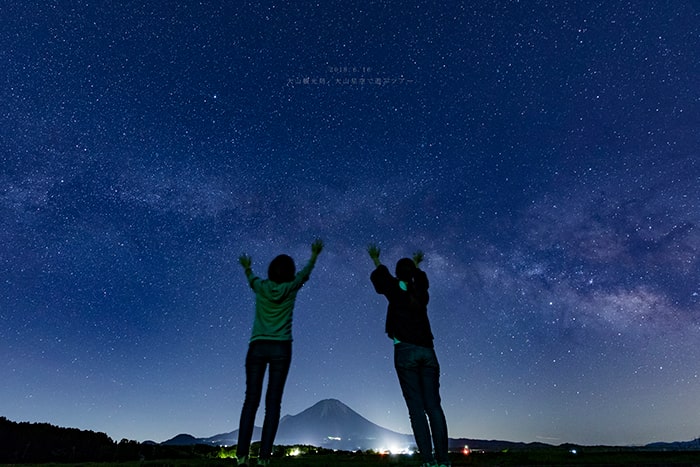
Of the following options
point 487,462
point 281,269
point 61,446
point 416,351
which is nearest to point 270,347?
point 281,269

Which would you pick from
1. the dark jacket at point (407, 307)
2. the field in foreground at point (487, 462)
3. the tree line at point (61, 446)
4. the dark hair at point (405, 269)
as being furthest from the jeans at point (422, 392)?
the tree line at point (61, 446)

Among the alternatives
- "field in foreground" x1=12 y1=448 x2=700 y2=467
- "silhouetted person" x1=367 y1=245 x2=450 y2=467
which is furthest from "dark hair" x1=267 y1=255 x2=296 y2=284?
"field in foreground" x1=12 y1=448 x2=700 y2=467

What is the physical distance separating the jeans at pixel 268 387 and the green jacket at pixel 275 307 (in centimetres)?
10

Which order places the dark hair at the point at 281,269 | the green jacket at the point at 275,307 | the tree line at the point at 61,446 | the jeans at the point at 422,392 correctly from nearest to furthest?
the jeans at the point at 422,392
the green jacket at the point at 275,307
the dark hair at the point at 281,269
the tree line at the point at 61,446

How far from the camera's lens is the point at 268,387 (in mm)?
4797

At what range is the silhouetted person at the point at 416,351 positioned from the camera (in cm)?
459

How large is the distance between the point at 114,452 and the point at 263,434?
22.8 feet

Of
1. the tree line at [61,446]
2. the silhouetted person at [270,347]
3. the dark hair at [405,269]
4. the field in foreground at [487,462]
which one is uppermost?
the dark hair at [405,269]

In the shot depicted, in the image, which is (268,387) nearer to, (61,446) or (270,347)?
(270,347)

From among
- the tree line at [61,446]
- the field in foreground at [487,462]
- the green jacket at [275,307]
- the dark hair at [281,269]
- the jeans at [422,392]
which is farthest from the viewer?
the tree line at [61,446]

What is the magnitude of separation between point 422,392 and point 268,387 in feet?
5.34

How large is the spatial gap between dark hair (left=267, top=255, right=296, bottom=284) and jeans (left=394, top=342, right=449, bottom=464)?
4.81ft

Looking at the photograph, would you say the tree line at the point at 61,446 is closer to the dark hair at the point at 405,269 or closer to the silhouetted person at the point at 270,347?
the silhouetted person at the point at 270,347

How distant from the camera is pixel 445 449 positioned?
4.46 m
